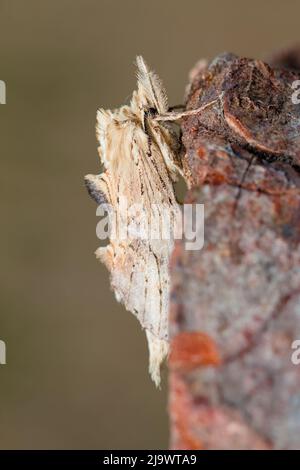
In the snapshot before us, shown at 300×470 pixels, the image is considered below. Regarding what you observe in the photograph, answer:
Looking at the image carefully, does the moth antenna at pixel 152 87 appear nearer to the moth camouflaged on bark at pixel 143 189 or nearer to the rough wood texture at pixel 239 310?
the moth camouflaged on bark at pixel 143 189

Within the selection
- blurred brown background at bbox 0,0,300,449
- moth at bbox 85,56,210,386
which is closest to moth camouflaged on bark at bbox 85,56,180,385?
moth at bbox 85,56,210,386

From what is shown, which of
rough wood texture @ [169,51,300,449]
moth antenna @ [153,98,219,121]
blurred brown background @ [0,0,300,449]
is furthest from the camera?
blurred brown background @ [0,0,300,449]

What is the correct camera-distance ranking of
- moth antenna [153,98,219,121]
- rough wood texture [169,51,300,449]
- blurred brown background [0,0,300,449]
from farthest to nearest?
blurred brown background [0,0,300,449] → moth antenna [153,98,219,121] → rough wood texture [169,51,300,449]

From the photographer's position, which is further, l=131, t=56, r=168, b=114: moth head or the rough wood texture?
l=131, t=56, r=168, b=114: moth head

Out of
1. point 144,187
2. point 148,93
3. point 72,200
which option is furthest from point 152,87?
point 72,200

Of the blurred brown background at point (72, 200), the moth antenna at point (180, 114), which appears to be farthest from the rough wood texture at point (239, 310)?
the blurred brown background at point (72, 200)

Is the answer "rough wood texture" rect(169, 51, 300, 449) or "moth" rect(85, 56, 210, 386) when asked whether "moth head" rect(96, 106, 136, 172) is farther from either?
"rough wood texture" rect(169, 51, 300, 449)

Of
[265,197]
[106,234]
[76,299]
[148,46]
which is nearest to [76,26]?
[148,46]

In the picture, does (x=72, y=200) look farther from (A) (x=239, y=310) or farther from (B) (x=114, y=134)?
(A) (x=239, y=310)
